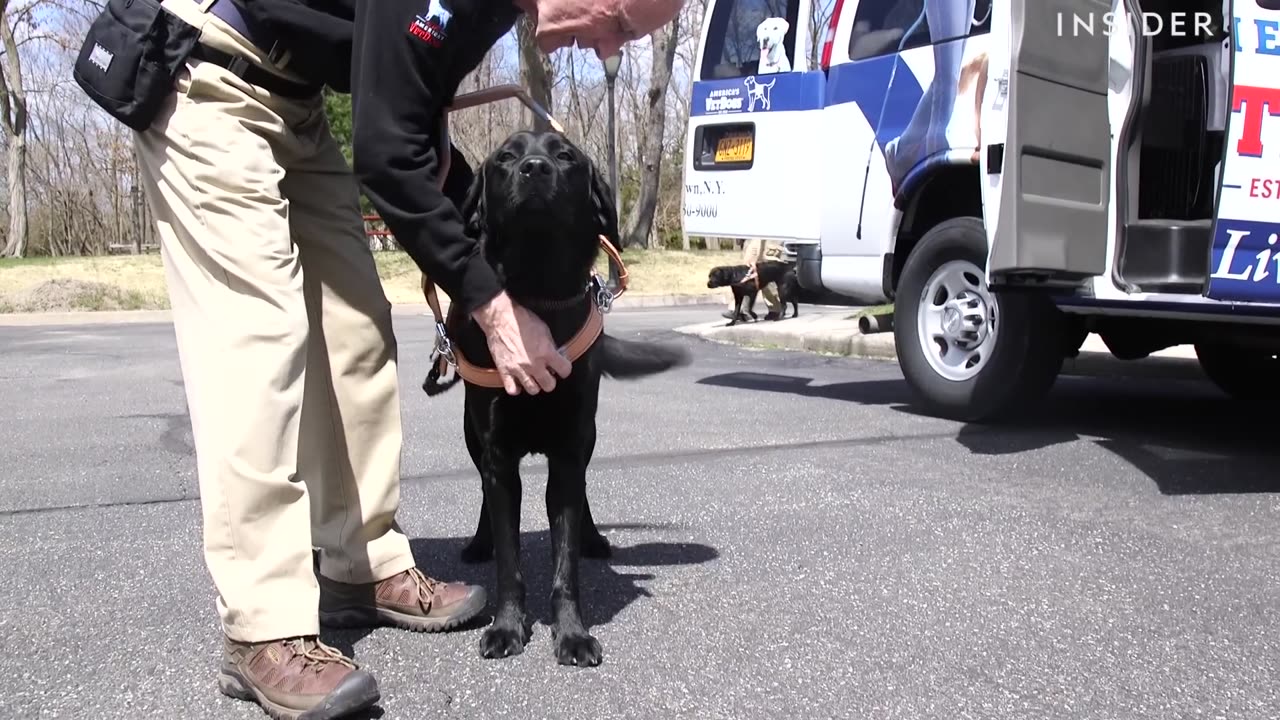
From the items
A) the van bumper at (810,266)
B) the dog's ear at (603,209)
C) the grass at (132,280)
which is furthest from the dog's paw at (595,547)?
the grass at (132,280)

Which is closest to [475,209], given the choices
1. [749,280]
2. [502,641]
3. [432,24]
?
[432,24]

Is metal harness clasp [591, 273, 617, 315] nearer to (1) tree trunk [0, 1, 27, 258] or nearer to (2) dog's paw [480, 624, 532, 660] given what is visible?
(2) dog's paw [480, 624, 532, 660]

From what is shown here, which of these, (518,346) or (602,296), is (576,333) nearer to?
(602,296)

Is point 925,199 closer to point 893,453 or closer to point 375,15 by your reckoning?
point 893,453

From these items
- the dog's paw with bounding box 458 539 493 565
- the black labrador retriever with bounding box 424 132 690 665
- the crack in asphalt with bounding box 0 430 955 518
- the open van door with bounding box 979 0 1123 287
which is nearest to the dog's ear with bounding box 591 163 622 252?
the black labrador retriever with bounding box 424 132 690 665

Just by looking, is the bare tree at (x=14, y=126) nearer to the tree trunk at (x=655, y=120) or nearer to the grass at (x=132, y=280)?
the grass at (x=132, y=280)

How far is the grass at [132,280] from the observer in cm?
1573

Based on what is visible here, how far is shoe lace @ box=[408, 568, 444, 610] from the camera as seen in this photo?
8.61 feet

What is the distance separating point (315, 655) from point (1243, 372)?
5559mm

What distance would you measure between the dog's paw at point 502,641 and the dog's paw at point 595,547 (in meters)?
0.75

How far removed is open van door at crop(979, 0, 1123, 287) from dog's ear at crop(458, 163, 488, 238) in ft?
8.72

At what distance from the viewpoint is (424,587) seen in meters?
2.65

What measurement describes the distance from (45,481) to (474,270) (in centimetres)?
298

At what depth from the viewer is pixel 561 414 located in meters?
2.61
